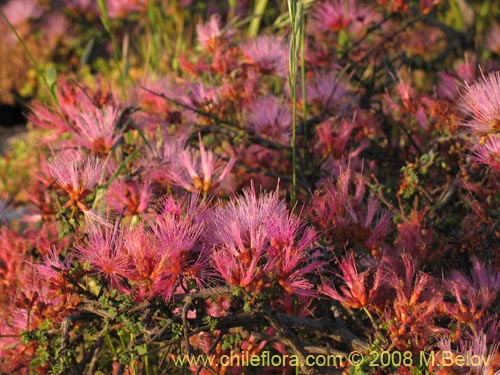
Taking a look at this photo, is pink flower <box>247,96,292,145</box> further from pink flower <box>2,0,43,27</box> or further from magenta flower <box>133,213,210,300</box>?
pink flower <box>2,0,43,27</box>

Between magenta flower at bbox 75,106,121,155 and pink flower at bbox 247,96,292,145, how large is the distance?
0.52 meters

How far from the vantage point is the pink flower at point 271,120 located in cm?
233

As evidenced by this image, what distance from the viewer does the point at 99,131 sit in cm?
208

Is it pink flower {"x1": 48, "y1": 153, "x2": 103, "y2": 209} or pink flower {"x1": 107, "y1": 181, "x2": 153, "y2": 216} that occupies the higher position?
pink flower {"x1": 107, "y1": 181, "x2": 153, "y2": 216}

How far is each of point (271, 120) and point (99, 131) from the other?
0.60 m

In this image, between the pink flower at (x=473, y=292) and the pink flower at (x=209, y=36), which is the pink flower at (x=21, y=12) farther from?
the pink flower at (x=473, y=292)

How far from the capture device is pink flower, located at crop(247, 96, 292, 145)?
2.33 metres

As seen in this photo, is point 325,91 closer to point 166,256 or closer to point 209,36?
point 209,36

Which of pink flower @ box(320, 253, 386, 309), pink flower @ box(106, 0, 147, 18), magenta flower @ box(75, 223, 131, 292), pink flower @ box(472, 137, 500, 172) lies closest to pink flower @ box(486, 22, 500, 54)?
pink flower @ box(472, 137, 500, 172)

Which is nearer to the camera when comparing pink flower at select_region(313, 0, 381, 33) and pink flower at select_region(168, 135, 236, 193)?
pink flower at select_region(168, 135, 236, 193)

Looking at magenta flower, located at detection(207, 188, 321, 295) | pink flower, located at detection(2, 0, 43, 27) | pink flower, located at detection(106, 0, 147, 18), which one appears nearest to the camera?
magenta flower, located at detection(207, 188, 321, 295)

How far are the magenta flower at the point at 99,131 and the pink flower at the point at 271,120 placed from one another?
0.52 m

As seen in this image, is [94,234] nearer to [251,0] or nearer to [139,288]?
[139,288]

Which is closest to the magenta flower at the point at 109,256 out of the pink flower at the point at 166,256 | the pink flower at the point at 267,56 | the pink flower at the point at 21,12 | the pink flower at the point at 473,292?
the pink flower at the point at 166,256
